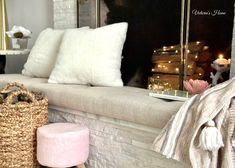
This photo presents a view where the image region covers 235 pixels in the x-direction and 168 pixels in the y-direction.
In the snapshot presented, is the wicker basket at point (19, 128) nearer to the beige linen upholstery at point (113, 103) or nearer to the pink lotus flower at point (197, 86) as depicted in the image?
the beige linen upholstery at point (113, 103)

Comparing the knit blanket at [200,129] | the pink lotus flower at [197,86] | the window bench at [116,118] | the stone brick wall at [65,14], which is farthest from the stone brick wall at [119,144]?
the stone brick wall at [65,14]

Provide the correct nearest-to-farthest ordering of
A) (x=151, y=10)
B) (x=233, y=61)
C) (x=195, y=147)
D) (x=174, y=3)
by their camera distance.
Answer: (x=195, y=147) < (x=233, y=61) < (x=174, y=3) < (x=151, y=10)

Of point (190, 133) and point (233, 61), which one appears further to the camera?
point (233, 61)

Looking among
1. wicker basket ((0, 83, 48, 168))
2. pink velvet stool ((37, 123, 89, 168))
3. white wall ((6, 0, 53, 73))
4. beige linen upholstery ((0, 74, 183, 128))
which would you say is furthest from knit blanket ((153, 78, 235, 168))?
white wall ((6, 0, 53, 73))

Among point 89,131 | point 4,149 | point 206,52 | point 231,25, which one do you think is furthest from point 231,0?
point 4,149

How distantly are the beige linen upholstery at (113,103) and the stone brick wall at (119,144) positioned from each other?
63mm

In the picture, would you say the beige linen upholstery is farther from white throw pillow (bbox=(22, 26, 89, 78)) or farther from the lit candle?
the lit candle

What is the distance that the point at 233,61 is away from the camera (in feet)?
6.52

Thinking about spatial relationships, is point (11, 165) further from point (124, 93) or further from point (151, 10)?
point (151, 10)

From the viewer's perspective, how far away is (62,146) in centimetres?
183

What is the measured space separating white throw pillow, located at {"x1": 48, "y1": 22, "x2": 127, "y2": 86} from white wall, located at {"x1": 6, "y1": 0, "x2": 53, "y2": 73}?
1392 millimetres

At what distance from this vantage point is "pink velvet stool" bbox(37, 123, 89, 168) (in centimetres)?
183

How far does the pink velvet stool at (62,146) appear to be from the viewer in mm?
1834

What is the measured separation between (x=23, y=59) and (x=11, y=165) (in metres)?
2.29
